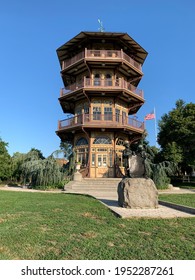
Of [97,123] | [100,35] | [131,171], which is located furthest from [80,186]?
[100,35]

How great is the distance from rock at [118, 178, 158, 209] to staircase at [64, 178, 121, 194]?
795 cm

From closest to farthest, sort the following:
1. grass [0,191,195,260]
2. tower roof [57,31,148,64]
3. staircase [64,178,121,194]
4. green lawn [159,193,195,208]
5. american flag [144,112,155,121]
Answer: grass [0,191,195,260]
green lawn [159,193,195,208]
staircase [64,178,121,194]
tower roof [57,31,148,64]
american flag [144,112,155,121]

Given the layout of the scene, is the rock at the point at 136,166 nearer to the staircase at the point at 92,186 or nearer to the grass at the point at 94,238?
the grass at the point at 94,238

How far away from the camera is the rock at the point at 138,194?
A: 7.65 meters

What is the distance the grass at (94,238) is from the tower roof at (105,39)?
19779 millimetres

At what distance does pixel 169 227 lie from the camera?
5.06m

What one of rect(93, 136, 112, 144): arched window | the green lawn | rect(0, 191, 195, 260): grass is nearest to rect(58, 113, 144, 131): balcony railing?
rect(93, 136, 112, 144): arched window

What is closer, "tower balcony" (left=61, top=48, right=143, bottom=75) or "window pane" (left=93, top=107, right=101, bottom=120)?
"tower balcony" (left=61, top=48, right=143, bottom=75)

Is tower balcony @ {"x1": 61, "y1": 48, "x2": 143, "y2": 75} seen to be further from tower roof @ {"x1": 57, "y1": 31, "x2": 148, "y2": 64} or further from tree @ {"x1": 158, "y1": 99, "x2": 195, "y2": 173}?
tree @ {"x1": 158, "y1": 99, "x2": 195, "y2": 173}

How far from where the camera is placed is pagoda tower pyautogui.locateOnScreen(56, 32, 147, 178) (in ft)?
65.9

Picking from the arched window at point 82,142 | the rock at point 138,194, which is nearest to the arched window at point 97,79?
the arched window at point 82,142

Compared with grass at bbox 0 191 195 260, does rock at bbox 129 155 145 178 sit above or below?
above

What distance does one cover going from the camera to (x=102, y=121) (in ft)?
65.6

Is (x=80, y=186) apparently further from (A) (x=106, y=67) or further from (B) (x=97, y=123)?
(A) (x=106, y=67)
